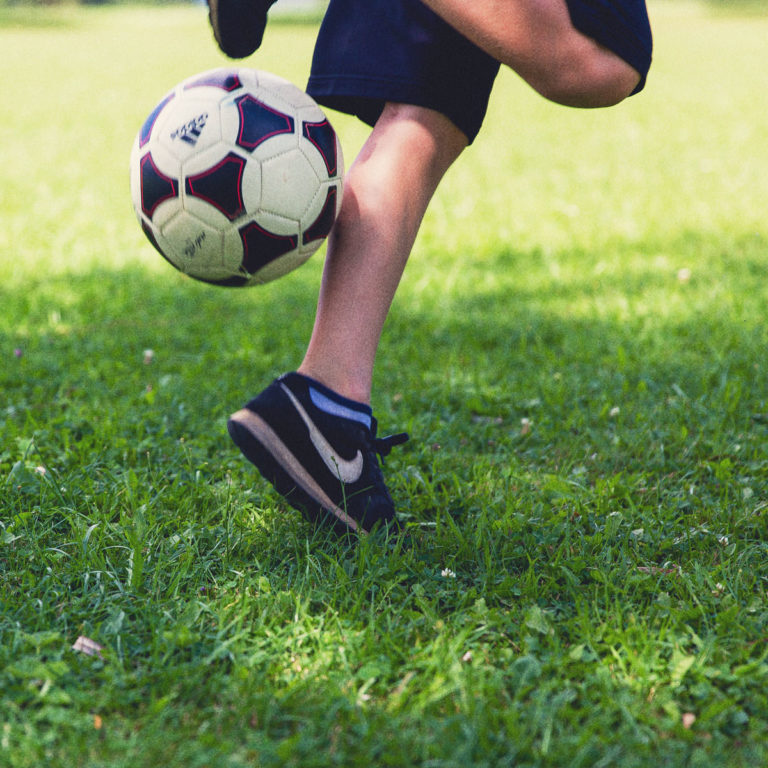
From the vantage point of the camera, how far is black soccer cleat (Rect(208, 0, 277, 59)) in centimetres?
226

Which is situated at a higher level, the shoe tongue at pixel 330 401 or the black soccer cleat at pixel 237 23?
the black soccer cleat at pixel 237 23

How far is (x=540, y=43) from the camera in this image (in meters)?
2.07

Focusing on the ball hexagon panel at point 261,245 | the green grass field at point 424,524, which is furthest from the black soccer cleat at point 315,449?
the ball hexagon panel at point 261,245

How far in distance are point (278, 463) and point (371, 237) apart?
0.64 m

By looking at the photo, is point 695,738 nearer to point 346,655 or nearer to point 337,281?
point 346,655

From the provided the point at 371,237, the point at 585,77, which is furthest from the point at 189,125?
the point at 585,77

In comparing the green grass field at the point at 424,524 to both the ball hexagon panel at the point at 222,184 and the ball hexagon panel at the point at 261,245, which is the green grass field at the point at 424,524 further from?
the ball hexagon panel at the point at 222,184

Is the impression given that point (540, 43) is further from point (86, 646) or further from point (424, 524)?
point (86, 646)

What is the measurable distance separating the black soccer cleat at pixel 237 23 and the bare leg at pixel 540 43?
504 millimetres

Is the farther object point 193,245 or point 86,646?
point 193,245

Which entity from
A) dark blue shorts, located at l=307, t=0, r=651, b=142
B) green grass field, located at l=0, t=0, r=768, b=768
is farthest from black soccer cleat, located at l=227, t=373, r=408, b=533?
dark blue shorts, located at l=307, t=0, r=651, b=142

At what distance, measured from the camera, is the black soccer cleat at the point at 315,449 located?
226cm

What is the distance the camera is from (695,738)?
1.63m

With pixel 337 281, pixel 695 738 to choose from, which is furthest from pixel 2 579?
pixel 695 738
